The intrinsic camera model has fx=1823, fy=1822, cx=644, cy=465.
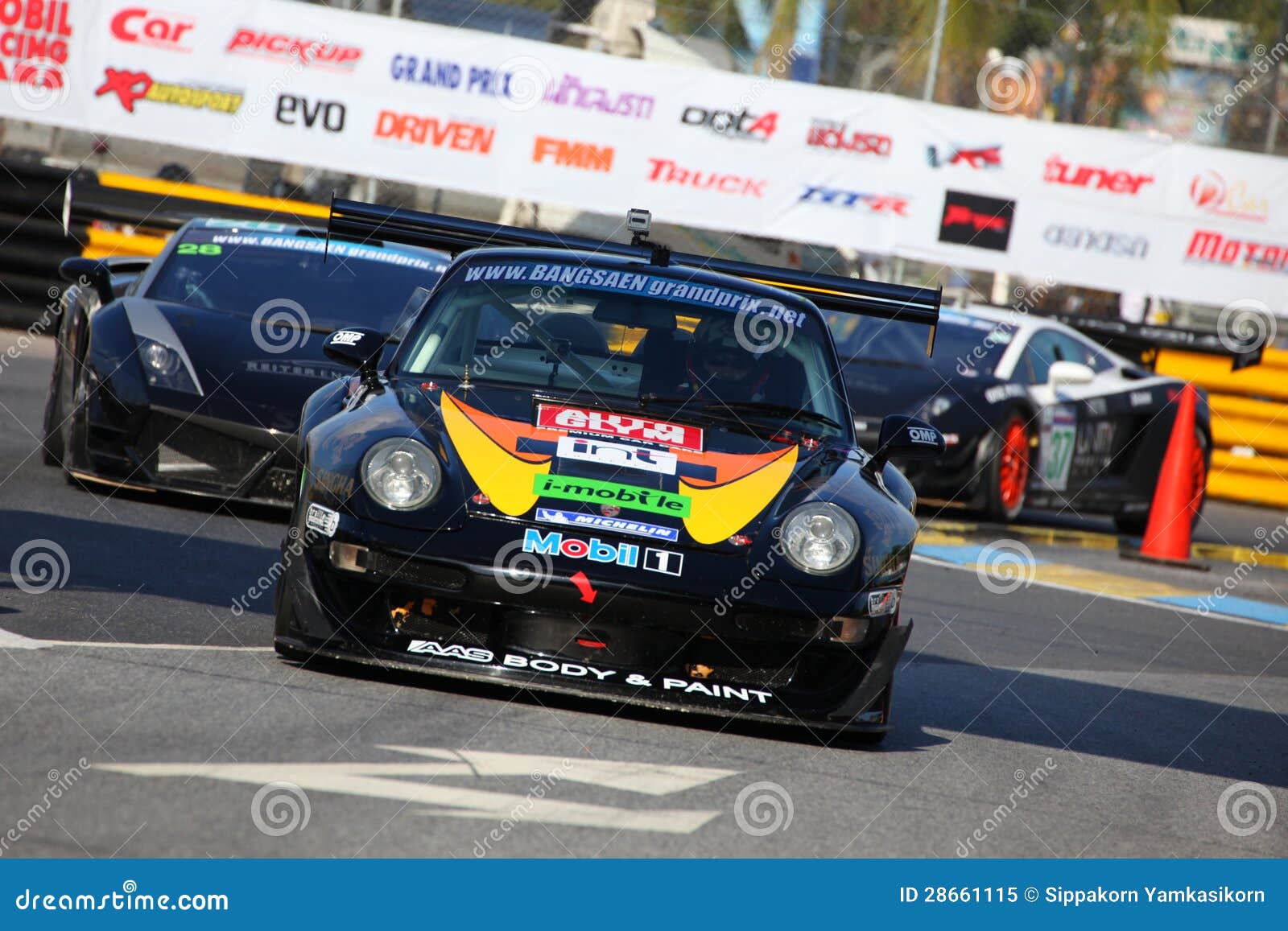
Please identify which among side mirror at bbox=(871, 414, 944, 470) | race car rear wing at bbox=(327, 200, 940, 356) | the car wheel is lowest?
the car wheel

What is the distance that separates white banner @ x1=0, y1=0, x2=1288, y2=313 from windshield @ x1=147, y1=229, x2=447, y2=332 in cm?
602

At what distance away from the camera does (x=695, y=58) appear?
768 inches

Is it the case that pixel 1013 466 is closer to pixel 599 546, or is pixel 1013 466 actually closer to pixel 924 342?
pixel 924 342

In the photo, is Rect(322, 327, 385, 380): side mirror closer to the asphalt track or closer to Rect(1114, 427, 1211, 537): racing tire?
the asphalt track

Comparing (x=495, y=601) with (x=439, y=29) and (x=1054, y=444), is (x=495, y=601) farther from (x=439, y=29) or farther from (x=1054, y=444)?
(x=439, y=29)

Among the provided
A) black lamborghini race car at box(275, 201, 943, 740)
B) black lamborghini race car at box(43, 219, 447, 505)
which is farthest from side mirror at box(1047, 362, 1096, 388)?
black lamborghini race car at box(275, 201, 943, 740)

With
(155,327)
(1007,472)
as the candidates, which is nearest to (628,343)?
(155,327)

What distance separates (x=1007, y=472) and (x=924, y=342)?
120cm

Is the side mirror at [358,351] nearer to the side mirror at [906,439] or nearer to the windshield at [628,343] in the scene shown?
the windshield at [628,343]

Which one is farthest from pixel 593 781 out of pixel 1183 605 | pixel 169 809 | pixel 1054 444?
pixel 1054 444

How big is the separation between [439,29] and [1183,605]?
8228 millimetres

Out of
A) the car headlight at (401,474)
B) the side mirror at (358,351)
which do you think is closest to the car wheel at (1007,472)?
the side mirror at (358,351)

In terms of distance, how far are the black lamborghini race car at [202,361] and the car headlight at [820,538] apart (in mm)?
3392

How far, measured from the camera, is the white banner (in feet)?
50.5
